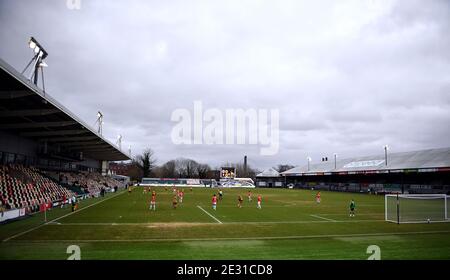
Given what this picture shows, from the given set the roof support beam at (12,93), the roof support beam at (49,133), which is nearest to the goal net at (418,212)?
the roof support beam at (12,93)

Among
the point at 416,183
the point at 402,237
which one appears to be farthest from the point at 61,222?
the point at 416,183

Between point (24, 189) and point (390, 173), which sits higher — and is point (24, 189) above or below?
below

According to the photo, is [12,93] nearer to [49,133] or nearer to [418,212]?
[49,133]

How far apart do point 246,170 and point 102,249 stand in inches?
6450

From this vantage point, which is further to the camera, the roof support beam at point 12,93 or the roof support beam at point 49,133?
the roof support beam at point 49,133

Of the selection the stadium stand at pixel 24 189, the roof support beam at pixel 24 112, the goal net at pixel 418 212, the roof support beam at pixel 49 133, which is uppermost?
the roof support beam at pixel 24 112

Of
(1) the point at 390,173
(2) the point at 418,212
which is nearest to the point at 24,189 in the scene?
(2) the point at 418,212

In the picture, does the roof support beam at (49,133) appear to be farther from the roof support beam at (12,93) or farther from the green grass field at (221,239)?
the roof support beam at (12,93)

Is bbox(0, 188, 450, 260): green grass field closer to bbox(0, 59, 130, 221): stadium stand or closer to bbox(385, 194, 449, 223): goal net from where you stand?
bbox(385, 194, 449, 223): goal net

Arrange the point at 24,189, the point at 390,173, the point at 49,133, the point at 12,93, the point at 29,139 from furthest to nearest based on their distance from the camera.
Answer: the point at 390,173 < the point at 29,139 < the point at 49,133 < the point at 24,189 < the point at 12,93

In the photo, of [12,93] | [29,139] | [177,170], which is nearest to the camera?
[12,93]

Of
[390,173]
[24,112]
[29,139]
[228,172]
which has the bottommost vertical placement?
[228,172]

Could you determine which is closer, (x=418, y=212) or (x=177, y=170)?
(x=418, y=212)
